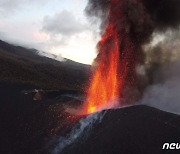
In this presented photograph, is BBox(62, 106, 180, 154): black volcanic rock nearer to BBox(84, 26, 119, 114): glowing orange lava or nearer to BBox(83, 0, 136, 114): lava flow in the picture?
BBox(83, 0, 136, 114): lava flow

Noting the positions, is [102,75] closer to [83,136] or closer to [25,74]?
[83,136]

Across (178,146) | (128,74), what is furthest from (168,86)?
(178,146)

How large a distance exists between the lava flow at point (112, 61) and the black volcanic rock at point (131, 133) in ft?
22.8

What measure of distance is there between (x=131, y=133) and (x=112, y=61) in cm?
1525

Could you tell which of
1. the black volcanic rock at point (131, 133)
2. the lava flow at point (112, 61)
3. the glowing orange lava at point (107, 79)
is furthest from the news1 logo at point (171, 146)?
the glowing orange lava at point (107, 79)

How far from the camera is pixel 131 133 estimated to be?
148 feet

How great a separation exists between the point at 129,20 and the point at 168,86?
65.5 ft

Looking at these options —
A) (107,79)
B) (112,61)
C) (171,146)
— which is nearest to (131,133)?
(171,146)

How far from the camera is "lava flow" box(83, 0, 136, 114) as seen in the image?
56.3 m

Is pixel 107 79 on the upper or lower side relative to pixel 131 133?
upper

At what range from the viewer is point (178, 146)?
4169 centimetres

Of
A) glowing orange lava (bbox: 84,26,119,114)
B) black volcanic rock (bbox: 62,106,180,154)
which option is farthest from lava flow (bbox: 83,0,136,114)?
black volcanic rock (bbox: 62,106,180,154)

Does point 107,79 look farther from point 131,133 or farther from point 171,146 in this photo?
point 171,146

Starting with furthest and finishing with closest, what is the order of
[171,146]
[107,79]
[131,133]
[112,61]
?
A: [112,61], [107,79], [131,133], [171,146]
